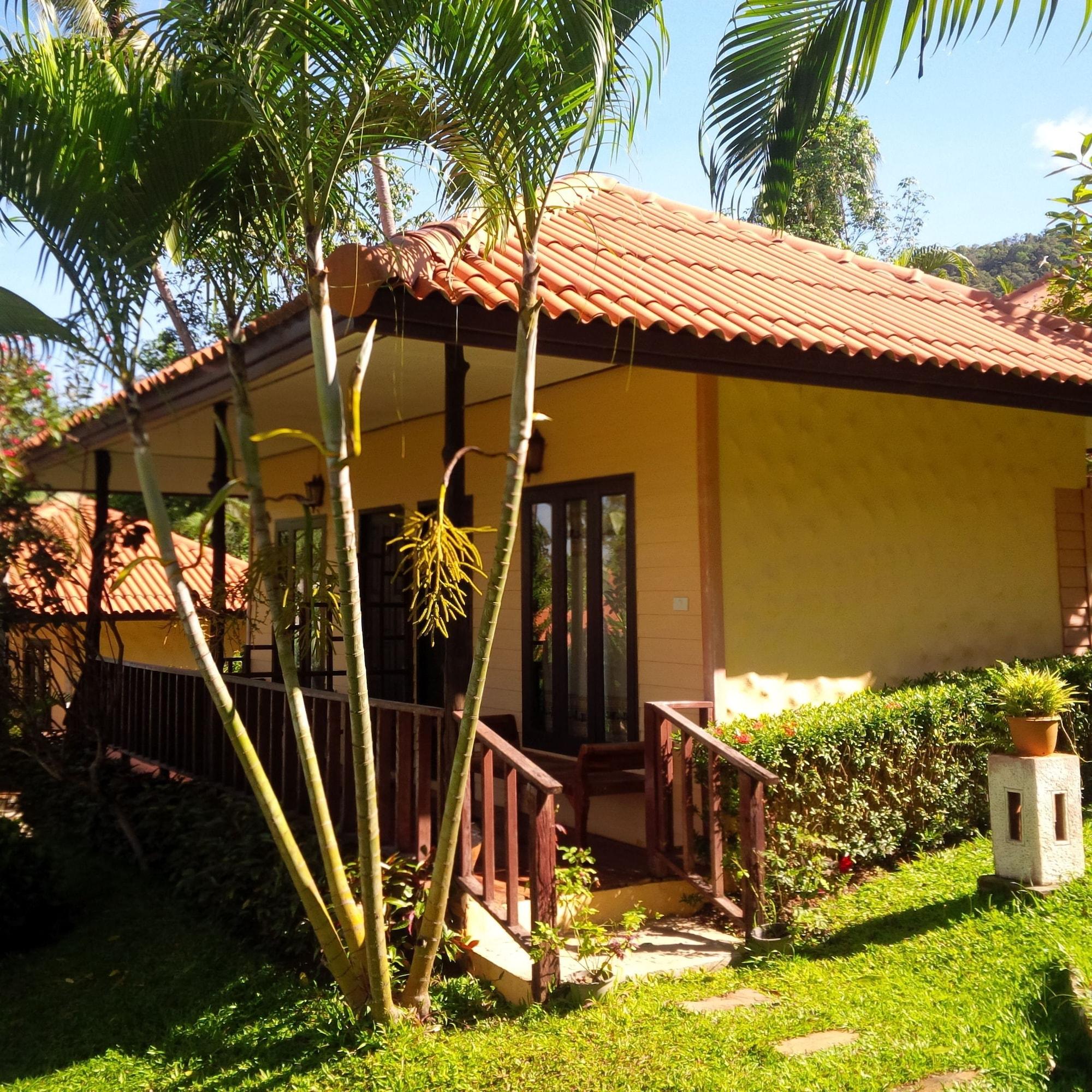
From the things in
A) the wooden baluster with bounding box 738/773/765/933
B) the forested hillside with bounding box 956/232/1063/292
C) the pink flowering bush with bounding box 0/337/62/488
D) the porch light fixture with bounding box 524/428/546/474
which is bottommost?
the wooden baluster with bounding box 738/773/765/933

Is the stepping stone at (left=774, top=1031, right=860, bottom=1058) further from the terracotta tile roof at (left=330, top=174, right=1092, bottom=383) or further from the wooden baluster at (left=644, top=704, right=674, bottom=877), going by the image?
the terracotta tile roof at (left=330, top=174, right=1092, bottom=383)

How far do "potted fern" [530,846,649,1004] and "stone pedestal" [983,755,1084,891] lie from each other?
75.0 inches

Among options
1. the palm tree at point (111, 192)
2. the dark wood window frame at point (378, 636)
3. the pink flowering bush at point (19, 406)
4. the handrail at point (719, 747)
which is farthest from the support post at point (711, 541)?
the pink flowering bush at point (19, 406)

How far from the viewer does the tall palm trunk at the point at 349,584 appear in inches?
153

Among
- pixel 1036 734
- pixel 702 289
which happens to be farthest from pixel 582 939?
pixel 702 289

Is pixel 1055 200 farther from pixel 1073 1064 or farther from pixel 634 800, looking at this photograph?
pixel 1073 1064

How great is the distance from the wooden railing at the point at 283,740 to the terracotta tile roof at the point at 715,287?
2.15m

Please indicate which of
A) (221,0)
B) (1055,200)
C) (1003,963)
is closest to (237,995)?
(1003,963)

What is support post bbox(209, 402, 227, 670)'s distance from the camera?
19.2 ft

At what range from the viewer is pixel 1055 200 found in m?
10.5

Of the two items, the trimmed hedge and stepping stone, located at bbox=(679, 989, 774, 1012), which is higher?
the trimmed hedge

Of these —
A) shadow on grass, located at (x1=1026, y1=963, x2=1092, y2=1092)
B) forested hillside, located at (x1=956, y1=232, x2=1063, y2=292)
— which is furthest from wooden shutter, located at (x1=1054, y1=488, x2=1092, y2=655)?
forested hillside, located at (x1=956, y1=232, x2=1063, y2=292)

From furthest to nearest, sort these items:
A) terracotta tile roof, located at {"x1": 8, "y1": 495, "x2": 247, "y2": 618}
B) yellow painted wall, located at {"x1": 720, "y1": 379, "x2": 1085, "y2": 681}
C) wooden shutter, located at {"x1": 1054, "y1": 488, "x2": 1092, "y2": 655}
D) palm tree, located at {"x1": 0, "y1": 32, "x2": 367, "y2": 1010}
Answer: wooden shutter, located at {"x1": 1054, "y1": 488, "x2": 1092, "y2": 655}
terracotta tile roof, located at {"x1": 8, "y1": 495, "x2": 247, "y2": 618}
yellow painted wall, located at {"x1": 720, "y1": 379, "x2": 1085, "y2": 681}
palm tree, located at {"x1": 0, "y1": 32, "x2": 367, "y2": 1010}

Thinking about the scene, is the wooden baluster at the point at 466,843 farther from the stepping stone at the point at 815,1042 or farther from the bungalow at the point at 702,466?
the stepping stone at the point at 815,1042
